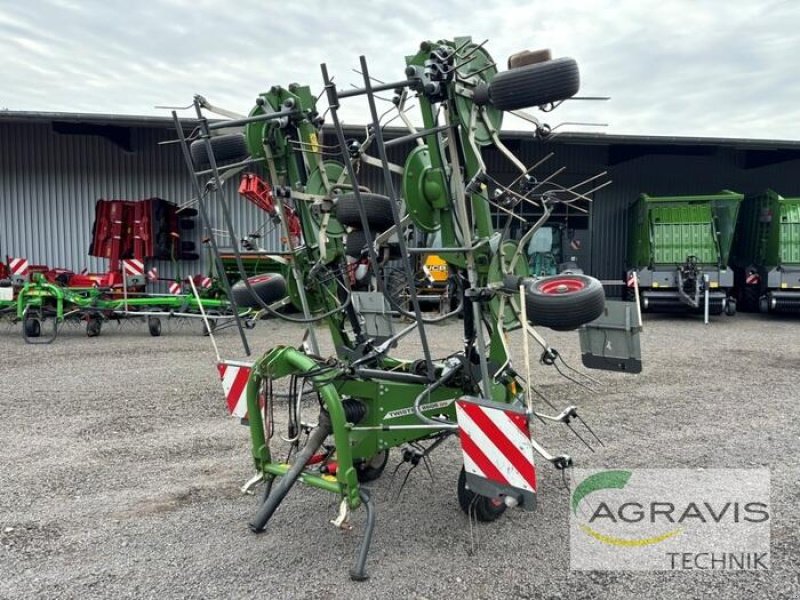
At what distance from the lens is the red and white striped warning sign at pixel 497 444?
268cm

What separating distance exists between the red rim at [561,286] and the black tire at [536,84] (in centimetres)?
86

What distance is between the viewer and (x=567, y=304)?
2869mm

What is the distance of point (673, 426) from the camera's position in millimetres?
4977

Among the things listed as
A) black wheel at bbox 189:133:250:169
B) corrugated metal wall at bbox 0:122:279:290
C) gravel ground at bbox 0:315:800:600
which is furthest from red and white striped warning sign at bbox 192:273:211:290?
black wheel at bbox 189:133:250:169

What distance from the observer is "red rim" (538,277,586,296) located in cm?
299

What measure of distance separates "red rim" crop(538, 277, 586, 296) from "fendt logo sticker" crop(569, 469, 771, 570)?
49.1 inches

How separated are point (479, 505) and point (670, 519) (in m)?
1.04

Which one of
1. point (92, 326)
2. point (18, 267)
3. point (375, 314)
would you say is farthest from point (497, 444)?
point (18, 267)

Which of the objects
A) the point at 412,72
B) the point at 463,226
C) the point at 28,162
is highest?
the point at 28,162

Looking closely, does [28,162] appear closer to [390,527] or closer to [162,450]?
[162,450]

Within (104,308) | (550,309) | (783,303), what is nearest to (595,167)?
(783,303)

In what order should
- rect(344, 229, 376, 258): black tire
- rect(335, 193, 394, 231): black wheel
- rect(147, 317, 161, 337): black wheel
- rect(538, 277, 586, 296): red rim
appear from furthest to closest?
rect(147, 317, 161, 337): black wheel
rect(344, 229, 376, 258): black tire
rect(335, 193, 394, 231): black wheel
rect(538, 277, 586, 296): red rim

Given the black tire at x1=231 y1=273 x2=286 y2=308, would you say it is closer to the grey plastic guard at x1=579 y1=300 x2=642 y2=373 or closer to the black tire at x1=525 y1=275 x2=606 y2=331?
the black tire at x1=525 y1=275 x2=606 y2=331

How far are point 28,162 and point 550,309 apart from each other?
13.9 metres
